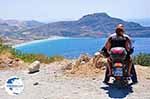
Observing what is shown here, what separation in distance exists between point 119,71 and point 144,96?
0.97 meters

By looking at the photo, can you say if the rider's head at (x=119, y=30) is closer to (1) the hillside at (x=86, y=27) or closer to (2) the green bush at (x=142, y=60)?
(2) the green bush at (x=142, y=60)

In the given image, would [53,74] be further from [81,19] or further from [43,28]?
[81,19]

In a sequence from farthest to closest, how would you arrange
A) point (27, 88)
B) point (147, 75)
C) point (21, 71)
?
point (21, 71)
point (147, 75)
point (27, 88)

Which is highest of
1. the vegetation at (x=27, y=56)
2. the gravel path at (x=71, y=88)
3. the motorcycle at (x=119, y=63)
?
the motorcycle at (x=119, y=63)

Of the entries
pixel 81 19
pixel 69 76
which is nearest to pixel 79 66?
pixel 69 76

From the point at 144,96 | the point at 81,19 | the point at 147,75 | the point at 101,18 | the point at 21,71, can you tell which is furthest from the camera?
the point at 81,19

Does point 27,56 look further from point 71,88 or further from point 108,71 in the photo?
point 108,71

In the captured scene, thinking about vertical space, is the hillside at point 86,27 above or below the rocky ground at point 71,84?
below

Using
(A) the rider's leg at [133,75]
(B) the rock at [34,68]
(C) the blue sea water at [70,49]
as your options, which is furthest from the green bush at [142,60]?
(A) the rider's leg at [133,75]

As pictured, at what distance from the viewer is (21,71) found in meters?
14.8

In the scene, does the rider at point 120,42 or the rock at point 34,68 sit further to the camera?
the rock at point 34,68

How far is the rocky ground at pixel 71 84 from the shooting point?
10.7 m

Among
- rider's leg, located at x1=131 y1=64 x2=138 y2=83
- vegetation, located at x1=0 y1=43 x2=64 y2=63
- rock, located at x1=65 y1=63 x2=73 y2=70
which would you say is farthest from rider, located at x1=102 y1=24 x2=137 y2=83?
vegetation, located at x1=0 y1=43 x2=64 y2=63

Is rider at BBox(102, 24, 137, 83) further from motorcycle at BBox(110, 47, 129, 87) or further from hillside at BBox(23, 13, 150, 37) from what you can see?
hillside at BBox(23, 13, 150, 37)
